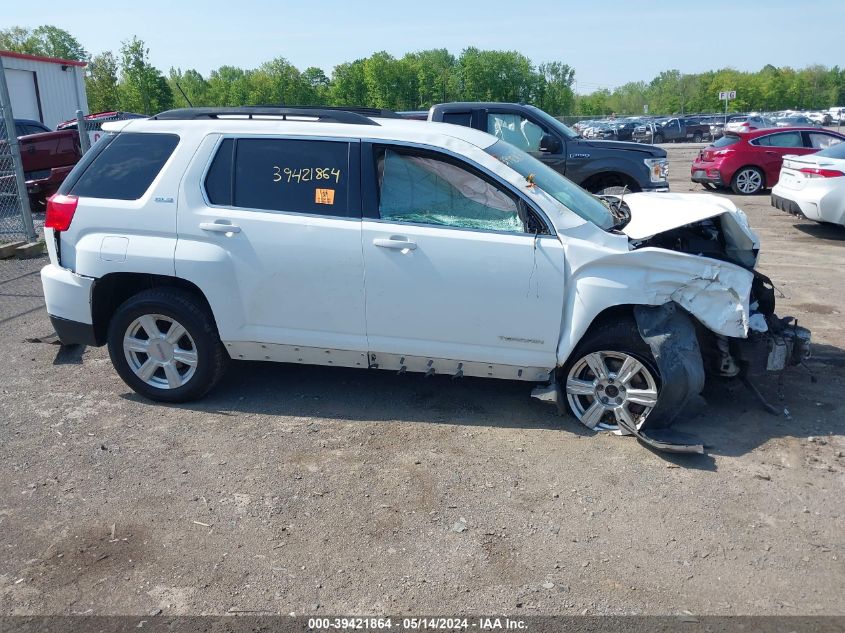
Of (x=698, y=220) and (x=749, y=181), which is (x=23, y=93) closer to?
(x=749, y=181)

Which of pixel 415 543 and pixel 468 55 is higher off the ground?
pixel 468 55

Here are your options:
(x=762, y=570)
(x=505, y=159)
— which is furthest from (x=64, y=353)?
(x=762, y=570)

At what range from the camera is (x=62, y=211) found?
16.6 feet

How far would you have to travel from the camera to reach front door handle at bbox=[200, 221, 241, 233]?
4812 millimetres

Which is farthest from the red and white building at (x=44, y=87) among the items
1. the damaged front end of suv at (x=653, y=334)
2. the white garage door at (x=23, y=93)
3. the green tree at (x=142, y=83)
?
the damaged front end of suv at (x=653, y=334)

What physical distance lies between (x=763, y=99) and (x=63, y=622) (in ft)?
364

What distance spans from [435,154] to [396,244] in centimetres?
66

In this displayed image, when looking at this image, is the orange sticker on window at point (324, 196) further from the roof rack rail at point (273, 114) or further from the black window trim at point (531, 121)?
the black window trim at point (531, 121)

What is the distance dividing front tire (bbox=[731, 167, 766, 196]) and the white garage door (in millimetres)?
24164

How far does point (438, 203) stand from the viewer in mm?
4754

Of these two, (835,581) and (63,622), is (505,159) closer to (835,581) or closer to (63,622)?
(835,581)

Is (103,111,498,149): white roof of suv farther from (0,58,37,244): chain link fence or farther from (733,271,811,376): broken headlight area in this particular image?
(0,58,37,244): chain link fence

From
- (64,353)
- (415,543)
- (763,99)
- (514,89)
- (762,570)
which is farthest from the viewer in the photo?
(763,99)

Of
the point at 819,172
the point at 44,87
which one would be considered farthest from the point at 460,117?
the point at 44,87
